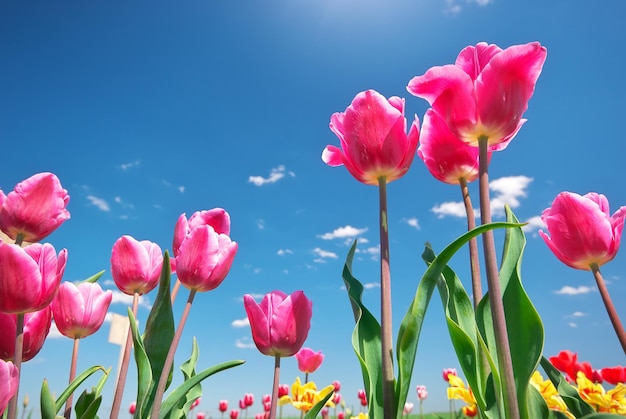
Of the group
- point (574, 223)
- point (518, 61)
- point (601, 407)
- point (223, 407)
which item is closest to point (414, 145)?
point (518, 61)

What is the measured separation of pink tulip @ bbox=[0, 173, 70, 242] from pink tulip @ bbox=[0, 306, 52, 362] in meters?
0.31

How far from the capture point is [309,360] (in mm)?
3469

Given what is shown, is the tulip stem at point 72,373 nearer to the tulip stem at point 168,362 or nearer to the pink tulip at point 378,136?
the tulip stem at point 168,362

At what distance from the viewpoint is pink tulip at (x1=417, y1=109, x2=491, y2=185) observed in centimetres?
151

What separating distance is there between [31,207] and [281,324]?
1.00 meters

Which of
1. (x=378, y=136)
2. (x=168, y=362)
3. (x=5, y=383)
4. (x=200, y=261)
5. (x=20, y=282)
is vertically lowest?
(x=5, y=383)

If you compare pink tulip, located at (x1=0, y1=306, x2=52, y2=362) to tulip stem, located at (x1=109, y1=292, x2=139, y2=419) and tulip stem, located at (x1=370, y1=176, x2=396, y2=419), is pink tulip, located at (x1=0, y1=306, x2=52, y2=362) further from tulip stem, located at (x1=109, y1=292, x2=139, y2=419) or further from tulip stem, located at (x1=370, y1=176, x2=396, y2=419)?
tulip stem, located at (x1=370, y1=176, x2=396, y2=419)

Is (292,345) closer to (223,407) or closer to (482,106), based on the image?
(482,106)

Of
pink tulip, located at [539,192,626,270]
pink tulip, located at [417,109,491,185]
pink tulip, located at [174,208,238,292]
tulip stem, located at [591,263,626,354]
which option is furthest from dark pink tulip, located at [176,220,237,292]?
tulip stem, located at [591,263,626,354]

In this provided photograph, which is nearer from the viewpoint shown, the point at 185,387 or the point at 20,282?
the point at 20,282

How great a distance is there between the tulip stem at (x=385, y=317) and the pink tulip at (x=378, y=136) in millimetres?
58

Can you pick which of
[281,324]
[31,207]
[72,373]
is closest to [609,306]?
[281,324]

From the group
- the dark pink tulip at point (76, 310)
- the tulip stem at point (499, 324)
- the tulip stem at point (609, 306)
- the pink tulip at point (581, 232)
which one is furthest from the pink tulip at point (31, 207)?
the tulip stem at point (609, 306)

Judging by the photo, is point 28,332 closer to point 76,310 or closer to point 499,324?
point 76,310
